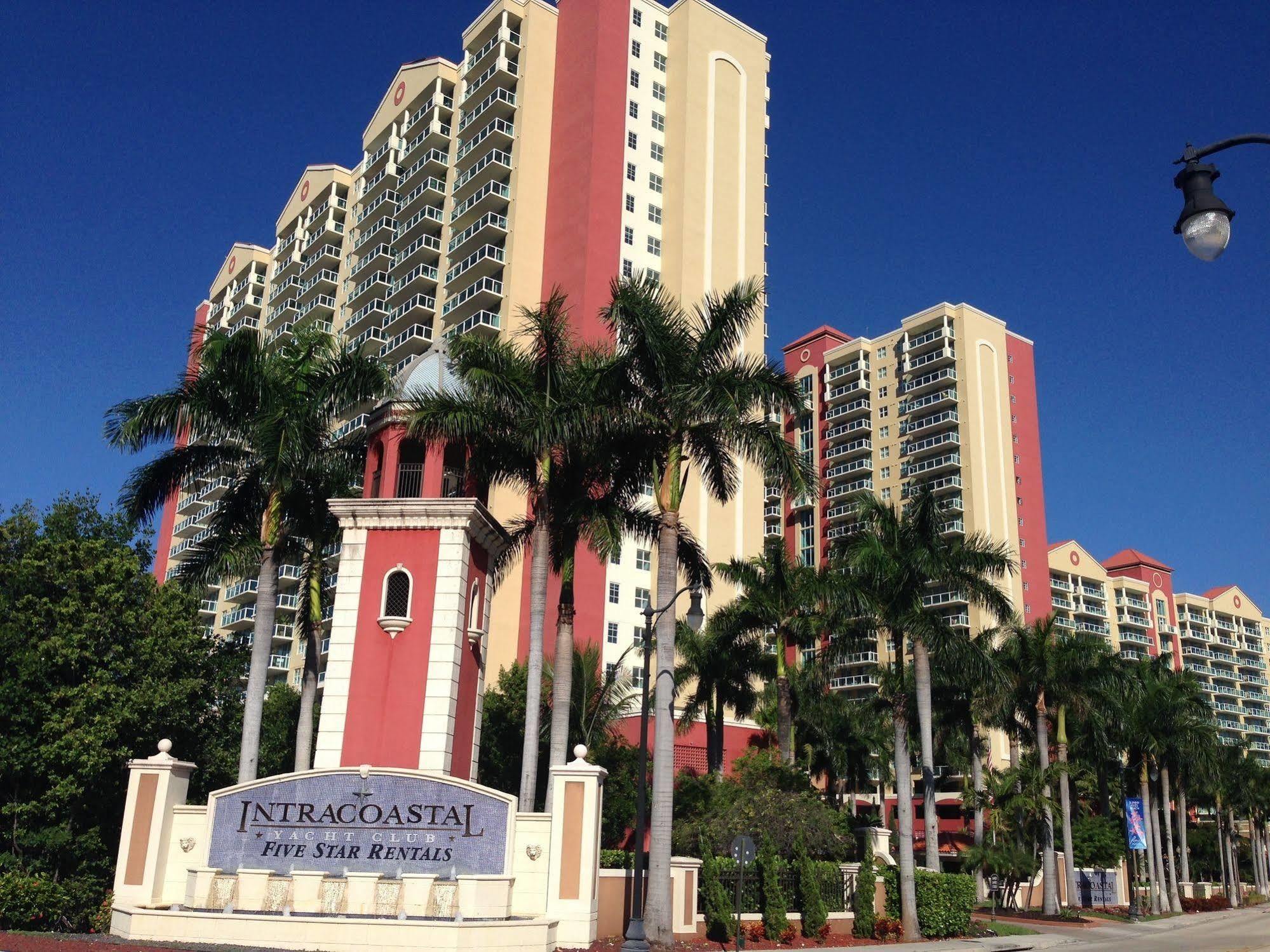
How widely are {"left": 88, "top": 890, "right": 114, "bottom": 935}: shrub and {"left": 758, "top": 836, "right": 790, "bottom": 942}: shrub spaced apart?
17.0 m

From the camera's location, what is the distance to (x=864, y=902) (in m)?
34.4

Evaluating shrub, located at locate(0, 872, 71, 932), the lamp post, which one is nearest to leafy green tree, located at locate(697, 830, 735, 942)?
the lamp post

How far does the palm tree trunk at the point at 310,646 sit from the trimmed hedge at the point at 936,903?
19.1 m

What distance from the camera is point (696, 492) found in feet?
227

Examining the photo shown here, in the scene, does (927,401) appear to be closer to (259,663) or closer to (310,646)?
(310,646)

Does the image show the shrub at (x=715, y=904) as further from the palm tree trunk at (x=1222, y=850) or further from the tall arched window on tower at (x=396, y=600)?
the palm tree trunk at (x=1222, y=850)

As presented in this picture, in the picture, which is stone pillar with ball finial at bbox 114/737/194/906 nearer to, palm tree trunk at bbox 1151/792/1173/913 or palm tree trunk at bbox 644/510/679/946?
palm tree trunk at bbox 644/510/679/946

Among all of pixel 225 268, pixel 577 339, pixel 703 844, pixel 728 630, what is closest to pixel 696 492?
pixel 577 339

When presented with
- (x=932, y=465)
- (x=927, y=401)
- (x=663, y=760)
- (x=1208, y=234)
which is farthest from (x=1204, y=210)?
(x=927, y=401)

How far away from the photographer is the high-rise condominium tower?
6975 centimetres

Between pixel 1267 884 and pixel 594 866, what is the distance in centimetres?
10120

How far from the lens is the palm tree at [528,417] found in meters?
30.1

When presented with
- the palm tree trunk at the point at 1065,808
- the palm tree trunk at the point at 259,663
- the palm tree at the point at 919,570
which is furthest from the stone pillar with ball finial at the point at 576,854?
the palm tree trunk at the point at 1065,808

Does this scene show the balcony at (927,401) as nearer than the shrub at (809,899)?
No
